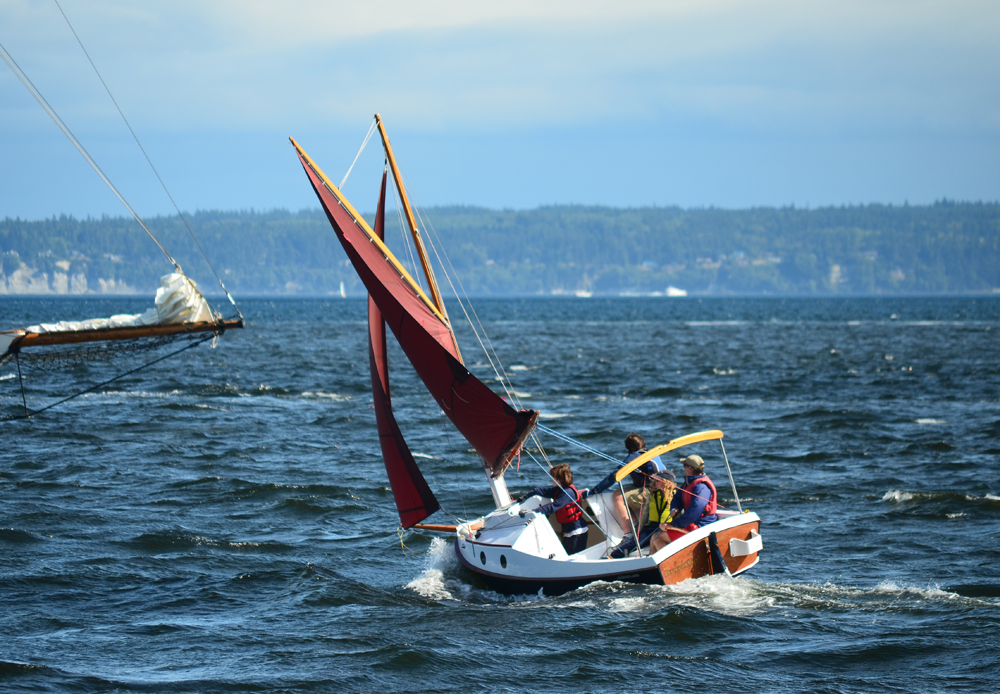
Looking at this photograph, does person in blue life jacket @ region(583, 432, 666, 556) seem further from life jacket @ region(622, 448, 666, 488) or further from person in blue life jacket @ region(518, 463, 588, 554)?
person in blue life jacket @ region(518, 463, 588, 554)

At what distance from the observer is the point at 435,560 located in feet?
62.5

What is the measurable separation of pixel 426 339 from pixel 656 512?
4696 millimetres

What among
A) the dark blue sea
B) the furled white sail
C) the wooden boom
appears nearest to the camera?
the dark blue sea

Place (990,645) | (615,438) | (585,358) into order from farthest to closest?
(585,358) → (615,438) → (990,645)

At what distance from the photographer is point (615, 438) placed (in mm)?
31766

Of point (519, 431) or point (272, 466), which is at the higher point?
point (519, 431)

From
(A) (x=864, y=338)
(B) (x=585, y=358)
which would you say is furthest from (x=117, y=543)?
(A) (x=864, y=338)

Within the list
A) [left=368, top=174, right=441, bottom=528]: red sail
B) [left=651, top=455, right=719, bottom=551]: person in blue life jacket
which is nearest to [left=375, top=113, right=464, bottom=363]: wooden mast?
[left=368, top=174, right=441, bottom=528]: red sail

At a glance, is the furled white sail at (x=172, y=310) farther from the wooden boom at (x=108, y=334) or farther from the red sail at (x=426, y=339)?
the red sail at (x=426, y=339)

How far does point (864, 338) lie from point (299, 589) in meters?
79.0

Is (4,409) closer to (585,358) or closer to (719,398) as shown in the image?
(719,398)

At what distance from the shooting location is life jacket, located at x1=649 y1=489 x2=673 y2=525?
1570 cm

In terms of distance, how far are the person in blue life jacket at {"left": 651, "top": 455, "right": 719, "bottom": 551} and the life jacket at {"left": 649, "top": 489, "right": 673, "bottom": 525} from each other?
18cm

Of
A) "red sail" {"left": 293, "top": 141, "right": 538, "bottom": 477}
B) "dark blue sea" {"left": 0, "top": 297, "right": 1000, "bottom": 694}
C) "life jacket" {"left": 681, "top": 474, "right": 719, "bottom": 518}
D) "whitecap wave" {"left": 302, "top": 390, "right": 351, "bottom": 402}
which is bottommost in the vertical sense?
"dark blue sea" {"left": 0, "top": 297, "right": 1000, "bottom": 694}
